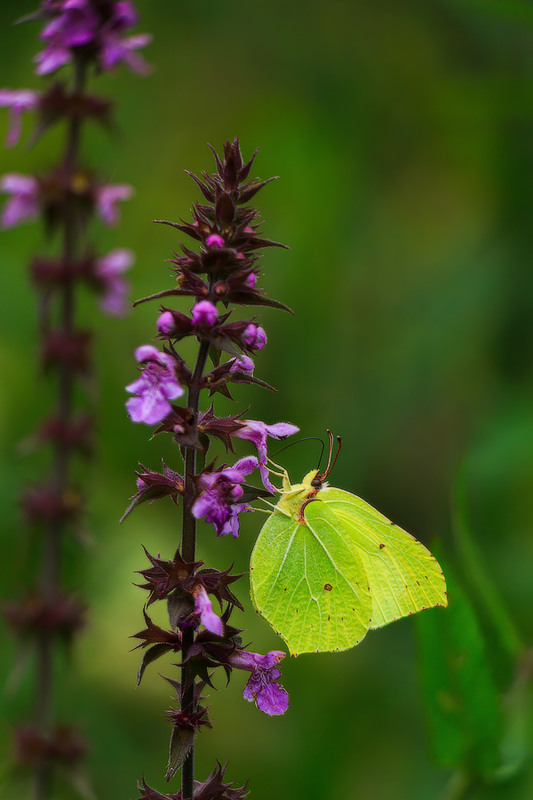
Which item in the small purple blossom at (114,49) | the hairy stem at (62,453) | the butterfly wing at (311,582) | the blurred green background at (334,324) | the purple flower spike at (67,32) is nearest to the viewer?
the butterfly wing at (311,582)

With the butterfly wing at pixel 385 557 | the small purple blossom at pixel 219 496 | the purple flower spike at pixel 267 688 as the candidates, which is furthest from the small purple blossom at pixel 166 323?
the butterfly wing at pixel 385 557

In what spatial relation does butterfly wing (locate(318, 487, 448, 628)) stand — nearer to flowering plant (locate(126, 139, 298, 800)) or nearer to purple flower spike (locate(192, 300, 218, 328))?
flowering plant (locate(126, 139, 298, 800))

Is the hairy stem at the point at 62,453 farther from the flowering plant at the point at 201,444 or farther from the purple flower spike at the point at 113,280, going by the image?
the flowering plant at the point at 201,444

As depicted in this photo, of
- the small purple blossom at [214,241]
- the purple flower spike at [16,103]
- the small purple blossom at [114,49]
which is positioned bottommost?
the small purple blossom at [214,241]

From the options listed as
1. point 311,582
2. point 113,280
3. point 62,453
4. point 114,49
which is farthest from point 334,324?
point 311,582

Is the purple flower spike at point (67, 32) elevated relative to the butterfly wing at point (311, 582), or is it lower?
elevated

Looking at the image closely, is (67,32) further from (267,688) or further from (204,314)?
(267,688)

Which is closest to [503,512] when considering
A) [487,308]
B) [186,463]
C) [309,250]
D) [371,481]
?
[371,481]
